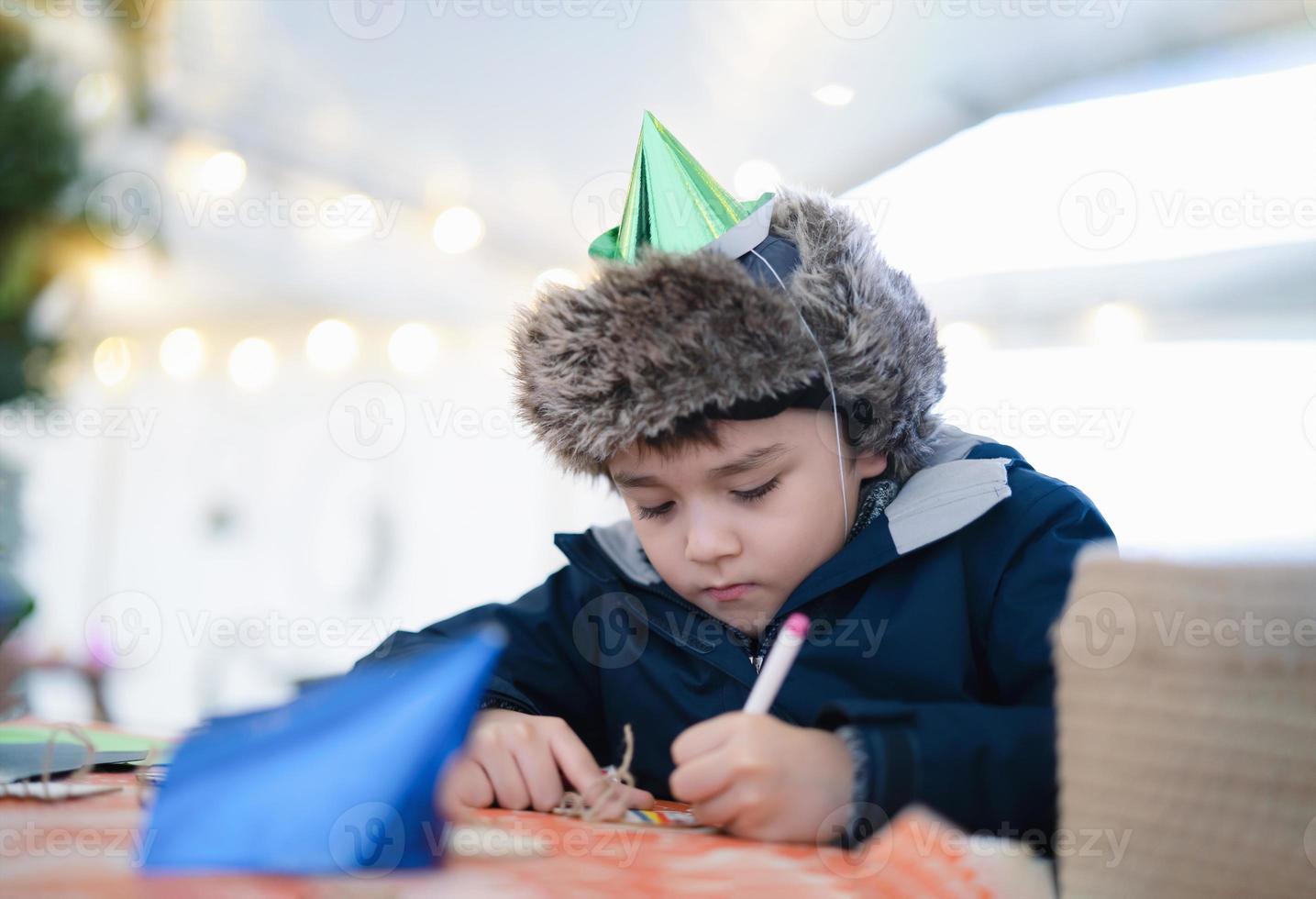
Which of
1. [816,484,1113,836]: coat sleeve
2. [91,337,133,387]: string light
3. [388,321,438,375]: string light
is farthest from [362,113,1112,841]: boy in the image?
[91,337,133,387]: string light

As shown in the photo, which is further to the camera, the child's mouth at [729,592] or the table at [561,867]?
the child's mouth at [729,592]

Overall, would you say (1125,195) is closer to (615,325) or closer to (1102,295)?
(1102,295)

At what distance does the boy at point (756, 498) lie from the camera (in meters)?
0.85

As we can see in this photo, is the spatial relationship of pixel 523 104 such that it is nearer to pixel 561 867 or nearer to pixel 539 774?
pixel 539 774

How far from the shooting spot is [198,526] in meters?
2.78

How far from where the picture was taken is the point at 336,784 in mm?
390

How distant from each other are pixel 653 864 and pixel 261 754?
0.19 m

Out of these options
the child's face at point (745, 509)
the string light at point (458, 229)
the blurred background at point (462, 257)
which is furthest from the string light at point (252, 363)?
the child's face at point (745, 509)

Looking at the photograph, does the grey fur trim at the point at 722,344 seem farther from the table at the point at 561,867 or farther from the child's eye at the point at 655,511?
the table at the point at 561,867

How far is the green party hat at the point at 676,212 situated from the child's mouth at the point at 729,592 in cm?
31

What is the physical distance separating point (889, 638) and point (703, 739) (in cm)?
31

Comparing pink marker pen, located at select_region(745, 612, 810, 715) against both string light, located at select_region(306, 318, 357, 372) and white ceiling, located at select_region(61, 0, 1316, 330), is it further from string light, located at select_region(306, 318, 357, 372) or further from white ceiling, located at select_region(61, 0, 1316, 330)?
string light, located at select_region(306, 318, 357, 372)

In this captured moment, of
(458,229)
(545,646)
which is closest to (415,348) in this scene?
(458,229)

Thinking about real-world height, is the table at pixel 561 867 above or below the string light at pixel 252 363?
below
